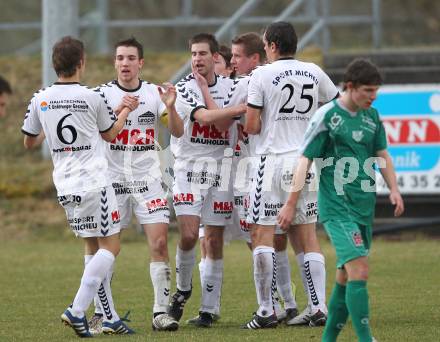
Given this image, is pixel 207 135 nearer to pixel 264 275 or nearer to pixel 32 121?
pixel 264 275

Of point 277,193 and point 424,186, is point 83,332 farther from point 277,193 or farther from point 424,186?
point 424,186

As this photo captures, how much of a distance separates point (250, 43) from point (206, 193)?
1385mm

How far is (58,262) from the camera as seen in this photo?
15250mm

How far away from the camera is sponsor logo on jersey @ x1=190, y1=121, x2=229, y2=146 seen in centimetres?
997

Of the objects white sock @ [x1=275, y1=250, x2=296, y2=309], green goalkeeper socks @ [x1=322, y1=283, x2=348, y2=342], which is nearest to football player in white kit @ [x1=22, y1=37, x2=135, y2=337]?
white sock @ [x1=275, y1=250, x2=296, y2=309]

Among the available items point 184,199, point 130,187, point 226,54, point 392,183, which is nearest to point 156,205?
point 130,187

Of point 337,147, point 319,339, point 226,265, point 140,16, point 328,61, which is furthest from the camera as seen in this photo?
point 140,16

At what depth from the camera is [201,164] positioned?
9984 millimetres

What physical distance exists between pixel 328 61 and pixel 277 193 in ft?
34.9

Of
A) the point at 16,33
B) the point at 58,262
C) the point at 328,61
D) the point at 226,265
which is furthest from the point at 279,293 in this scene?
the point at 16,33

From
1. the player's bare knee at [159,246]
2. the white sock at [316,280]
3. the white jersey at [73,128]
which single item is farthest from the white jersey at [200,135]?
the white sock at [316,280]

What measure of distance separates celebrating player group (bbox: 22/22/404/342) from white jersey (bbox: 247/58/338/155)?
0.4 inches

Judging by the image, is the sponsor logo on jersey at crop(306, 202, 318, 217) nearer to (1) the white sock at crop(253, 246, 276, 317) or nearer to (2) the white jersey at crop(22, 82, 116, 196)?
(1) the white sock at crop(253, 246, 276, 317)

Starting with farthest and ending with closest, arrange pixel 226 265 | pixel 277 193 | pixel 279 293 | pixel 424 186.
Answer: pixel 424 186 → pixel 226 265 → pixel 279 293 → pixel 277 193
